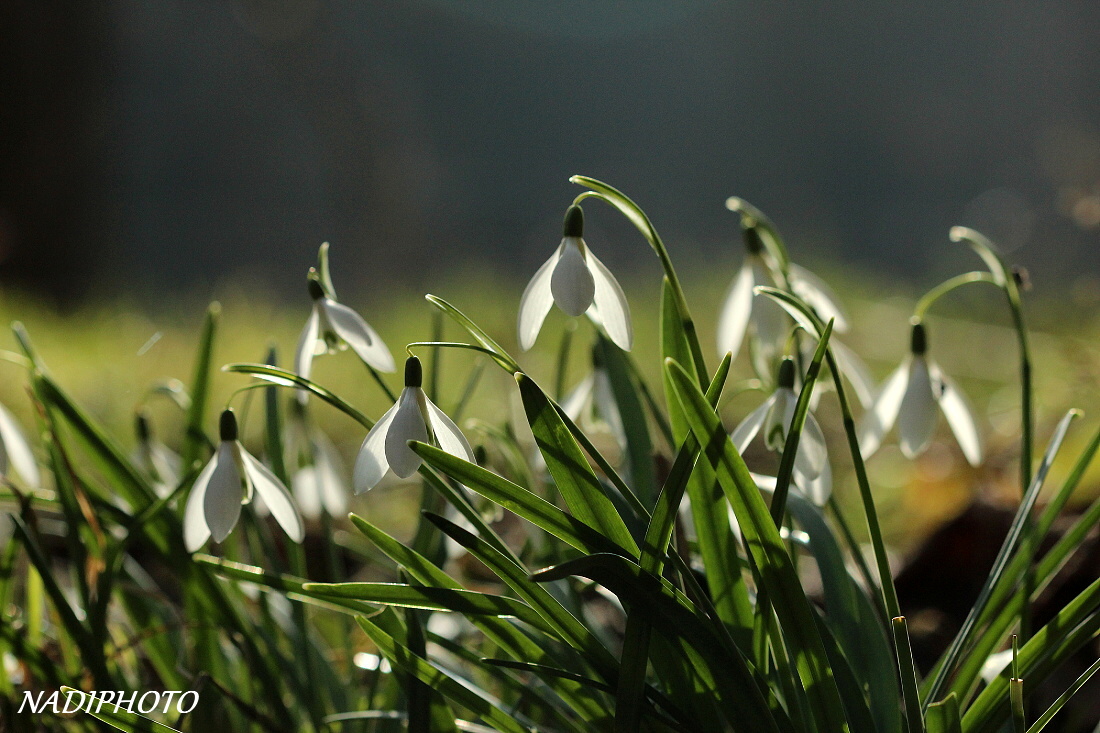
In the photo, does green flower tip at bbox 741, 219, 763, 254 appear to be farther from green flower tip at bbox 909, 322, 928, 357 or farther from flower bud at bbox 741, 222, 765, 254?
green flower tip at bbox 909, 322, 928, 357

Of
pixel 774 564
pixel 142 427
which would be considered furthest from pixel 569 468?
pixel 142 427

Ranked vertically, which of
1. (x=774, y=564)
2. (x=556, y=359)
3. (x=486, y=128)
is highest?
(x=486, y=128)

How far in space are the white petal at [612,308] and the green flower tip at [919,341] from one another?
0.26m

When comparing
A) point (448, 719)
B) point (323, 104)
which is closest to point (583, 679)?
point (448, 719)

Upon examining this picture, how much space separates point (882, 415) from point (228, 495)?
0.56m

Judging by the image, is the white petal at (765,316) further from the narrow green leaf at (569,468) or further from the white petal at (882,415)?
the narrow green leaf at (569,468)

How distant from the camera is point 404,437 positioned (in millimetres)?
580

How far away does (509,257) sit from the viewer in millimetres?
8180

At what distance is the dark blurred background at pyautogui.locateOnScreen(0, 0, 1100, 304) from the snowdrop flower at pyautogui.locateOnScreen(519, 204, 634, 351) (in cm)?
410

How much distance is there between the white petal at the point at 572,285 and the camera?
1.95ft

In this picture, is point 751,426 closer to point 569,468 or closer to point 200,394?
point 569,468

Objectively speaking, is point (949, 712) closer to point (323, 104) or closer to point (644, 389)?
point (644, 389)

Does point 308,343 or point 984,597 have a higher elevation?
point 308,343

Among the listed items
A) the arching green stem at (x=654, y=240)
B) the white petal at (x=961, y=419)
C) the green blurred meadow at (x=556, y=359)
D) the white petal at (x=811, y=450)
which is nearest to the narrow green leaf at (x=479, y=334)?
the arching green stem at (x=654, y=240)
